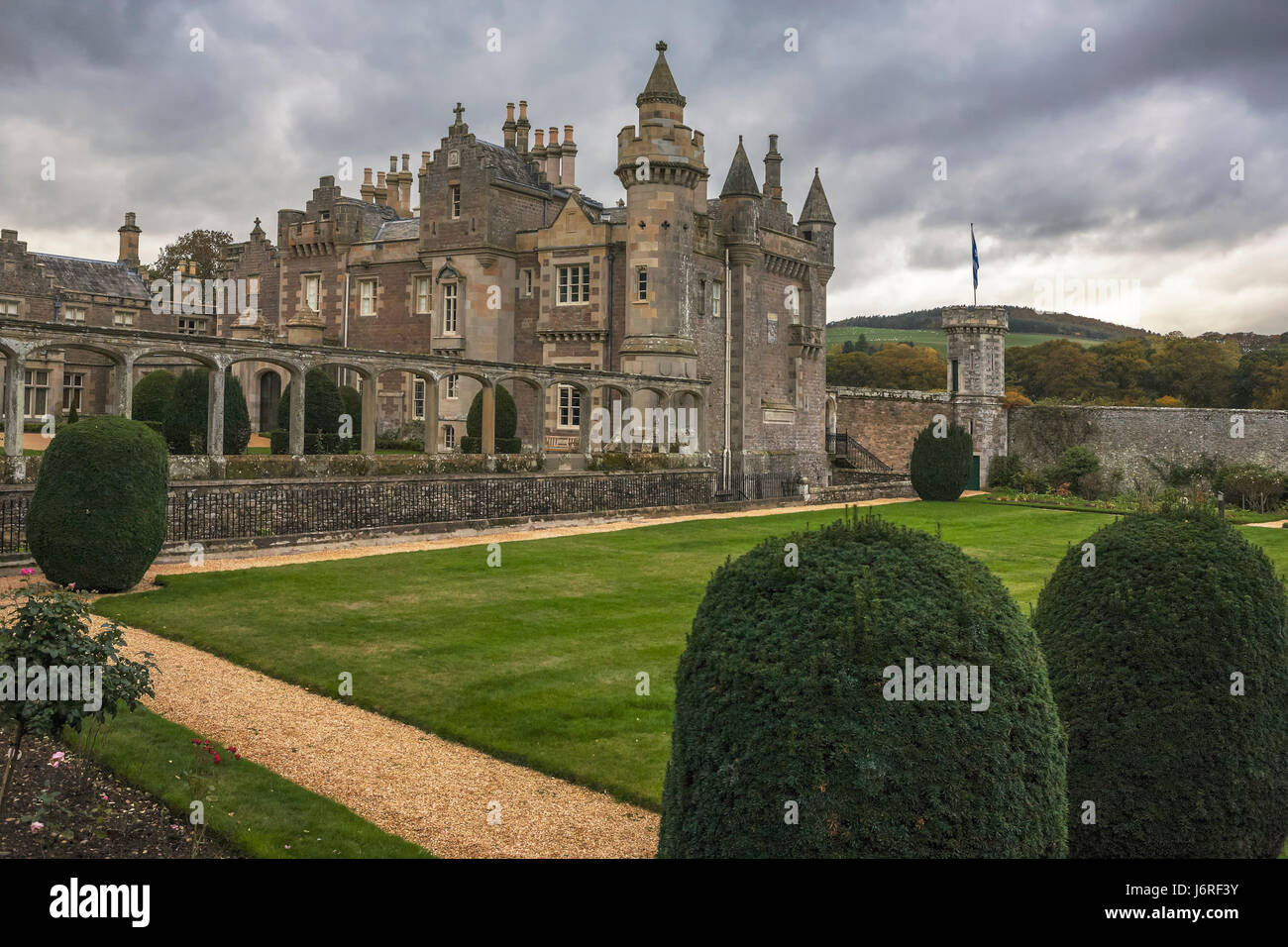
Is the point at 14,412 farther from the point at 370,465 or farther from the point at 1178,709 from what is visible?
the point at 1178,709

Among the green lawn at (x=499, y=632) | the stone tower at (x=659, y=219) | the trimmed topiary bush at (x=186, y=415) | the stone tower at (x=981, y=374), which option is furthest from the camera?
the stone tower at (x=981, y=374)

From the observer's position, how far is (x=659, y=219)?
33.9m

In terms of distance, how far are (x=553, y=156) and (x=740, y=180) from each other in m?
10.0

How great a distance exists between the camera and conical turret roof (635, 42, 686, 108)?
109 ft

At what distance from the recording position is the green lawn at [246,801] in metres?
6.07

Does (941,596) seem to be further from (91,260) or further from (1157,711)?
(91,260)

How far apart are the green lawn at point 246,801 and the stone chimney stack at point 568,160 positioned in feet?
128

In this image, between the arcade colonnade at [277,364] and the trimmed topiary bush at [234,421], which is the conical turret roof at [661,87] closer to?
the arcade colonnade at [277,364]

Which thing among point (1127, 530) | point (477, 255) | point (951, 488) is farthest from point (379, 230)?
point (1127, 530)

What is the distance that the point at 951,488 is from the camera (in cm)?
3750

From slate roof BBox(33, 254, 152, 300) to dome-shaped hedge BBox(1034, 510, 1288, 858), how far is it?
51996 mm

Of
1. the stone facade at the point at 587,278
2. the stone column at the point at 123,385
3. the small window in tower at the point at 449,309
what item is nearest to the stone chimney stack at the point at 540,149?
the stone facade at the point at 587,278

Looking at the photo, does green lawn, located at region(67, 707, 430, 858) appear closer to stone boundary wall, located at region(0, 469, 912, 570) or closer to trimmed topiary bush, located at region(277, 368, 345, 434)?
stone boundary wall, located at region(0, 469, 912, 570)
